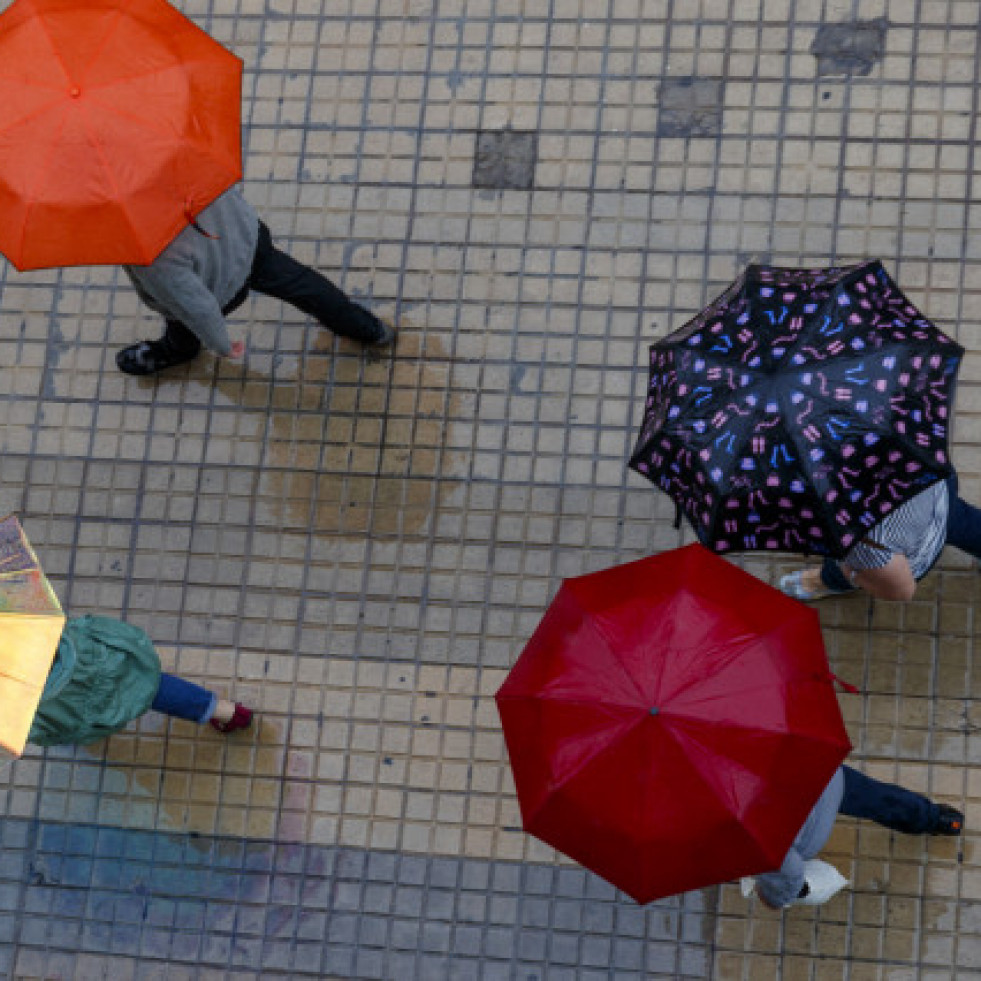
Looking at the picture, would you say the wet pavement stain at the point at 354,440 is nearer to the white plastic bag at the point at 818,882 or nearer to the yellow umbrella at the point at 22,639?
the yellow umbrella at the point at 22,639

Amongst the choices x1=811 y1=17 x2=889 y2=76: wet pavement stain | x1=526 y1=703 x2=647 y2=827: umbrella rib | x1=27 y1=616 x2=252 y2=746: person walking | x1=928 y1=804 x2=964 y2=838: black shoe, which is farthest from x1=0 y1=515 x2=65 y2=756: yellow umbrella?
x1=811 y1=17 x2=889 y2=76: wet pavement stain

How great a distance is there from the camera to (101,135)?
12.3 feet

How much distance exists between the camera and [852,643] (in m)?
4.75

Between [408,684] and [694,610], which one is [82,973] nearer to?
[408,684]

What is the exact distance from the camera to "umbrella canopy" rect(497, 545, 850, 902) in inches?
126

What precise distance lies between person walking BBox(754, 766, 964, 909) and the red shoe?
1.98 m

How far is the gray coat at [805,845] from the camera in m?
3.74

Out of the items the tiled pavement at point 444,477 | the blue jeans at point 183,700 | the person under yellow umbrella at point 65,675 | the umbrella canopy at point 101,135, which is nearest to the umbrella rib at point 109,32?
the umbrella canopy at point 101,135

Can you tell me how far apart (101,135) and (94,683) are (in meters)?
1.69

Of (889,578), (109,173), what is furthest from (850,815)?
(109,173)

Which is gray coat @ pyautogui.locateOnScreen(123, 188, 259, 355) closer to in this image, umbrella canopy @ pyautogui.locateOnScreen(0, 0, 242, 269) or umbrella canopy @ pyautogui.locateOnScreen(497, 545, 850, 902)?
umbrella canopy @ pyautogui.locateOnScreen(0, 0, 242, 269)

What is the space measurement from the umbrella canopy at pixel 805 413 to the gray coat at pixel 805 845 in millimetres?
783

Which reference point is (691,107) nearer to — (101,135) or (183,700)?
(101,135)

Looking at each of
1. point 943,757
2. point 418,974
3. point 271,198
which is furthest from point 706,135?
point 418,974
